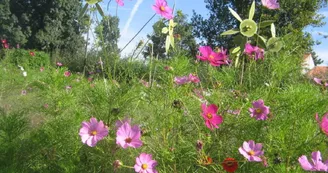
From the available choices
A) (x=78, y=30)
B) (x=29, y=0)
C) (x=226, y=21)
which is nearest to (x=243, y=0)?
(x=226, y=21)

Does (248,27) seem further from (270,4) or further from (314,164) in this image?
(314,164)

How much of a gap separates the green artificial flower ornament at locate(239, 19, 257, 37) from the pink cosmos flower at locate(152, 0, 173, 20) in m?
0.28

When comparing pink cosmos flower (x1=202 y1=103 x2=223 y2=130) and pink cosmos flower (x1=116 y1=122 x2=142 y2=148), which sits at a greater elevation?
pink cosmos flower (x1=202 y1=103 x2=223 y2=130)

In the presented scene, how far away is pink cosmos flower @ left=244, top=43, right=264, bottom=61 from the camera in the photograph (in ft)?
5.05

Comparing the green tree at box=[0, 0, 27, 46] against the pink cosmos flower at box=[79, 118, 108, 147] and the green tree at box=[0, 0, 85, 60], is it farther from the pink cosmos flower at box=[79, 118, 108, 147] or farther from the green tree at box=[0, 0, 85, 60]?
the pink cosmos flower at box=[79, 118, 108, 147]

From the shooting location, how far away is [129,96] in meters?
1.44

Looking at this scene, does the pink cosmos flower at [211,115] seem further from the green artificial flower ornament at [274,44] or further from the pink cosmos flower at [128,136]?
the green artificial flower ornament at [274,44]

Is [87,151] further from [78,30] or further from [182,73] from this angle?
[78,30]

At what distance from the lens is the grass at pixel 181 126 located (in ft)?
4.13

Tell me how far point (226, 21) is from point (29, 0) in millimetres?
10555

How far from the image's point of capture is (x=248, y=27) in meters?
1.48

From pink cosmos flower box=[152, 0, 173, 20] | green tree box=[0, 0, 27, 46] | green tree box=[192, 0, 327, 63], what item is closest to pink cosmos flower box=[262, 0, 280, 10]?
pink cosmos flower box=[152, 0, 173, 20]

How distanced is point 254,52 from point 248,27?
0.40 feet

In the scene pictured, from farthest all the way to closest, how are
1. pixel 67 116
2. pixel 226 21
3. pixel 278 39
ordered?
1. pixel 226 21
2. pixel 67 116
3. pixel 278 39
